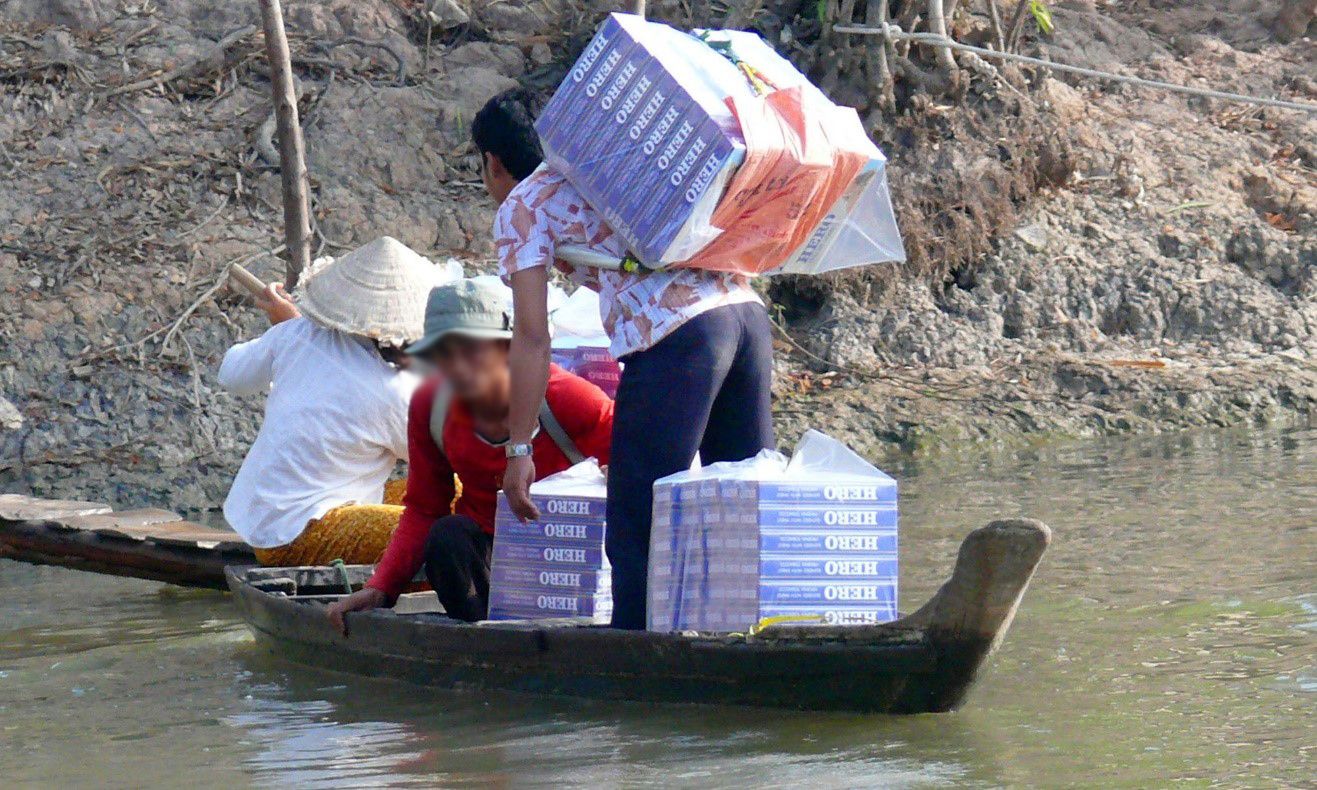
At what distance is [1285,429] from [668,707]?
6526 mm

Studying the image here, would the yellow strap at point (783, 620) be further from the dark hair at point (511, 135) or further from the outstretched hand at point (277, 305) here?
the outstretched hand at point (277, 305)

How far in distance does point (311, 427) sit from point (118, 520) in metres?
1.64

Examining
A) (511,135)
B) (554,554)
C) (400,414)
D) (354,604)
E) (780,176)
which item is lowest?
(354,604)

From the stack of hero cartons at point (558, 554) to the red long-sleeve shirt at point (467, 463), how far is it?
140 millimetres

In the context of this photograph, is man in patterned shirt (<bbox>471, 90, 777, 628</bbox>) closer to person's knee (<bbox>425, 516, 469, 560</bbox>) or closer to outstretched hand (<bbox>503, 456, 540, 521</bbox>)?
outstretched hand (<bbox>503, 456, 540, 521</bbox>)

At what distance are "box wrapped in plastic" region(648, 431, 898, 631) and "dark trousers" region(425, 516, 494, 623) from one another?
0.79 meters

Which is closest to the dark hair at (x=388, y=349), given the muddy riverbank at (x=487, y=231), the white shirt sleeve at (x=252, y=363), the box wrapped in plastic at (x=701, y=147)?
the white shirt sleeve at (x=252, y=363)

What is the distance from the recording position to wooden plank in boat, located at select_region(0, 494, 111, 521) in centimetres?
739

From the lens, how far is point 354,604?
5.66m

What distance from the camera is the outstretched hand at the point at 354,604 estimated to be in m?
5.63

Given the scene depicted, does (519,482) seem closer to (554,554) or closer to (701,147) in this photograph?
(554,554)

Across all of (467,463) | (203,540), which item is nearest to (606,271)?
(467,463)

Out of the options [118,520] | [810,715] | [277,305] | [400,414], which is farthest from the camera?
[118,520]

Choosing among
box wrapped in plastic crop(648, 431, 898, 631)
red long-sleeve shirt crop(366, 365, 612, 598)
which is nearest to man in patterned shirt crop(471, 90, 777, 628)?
box wrapped in plastic crop(648, 431, 898, 631)
